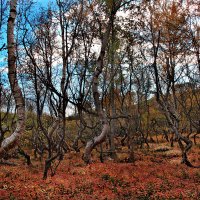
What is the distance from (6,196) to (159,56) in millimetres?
19607

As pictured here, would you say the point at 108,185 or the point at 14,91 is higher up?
the point at 14,91

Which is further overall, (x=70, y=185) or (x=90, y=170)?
(x=90, y=170)

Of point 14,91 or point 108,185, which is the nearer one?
point 14,91

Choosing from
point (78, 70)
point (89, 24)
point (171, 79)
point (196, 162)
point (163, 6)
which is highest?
point (163, 6)

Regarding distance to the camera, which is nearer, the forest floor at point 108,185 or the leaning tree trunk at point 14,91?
the leaning tree trunk at point 14,91

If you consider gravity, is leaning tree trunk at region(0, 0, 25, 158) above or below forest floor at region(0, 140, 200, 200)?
above

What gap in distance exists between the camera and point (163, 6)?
2256 cm

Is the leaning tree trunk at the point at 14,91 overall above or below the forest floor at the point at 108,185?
above

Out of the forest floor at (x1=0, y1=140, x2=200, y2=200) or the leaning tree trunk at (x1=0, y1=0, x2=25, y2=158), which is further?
the forest floor at (x1=0, y1=140, x2=200, y2=200)

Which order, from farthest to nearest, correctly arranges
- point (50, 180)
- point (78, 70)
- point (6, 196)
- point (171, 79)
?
1. point (78, 70)
2. point (171, 79)
3. point (50, 180)
4. point (6, 196)

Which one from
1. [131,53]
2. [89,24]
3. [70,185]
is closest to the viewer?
[70,185]

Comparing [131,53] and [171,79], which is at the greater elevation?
[131,53]

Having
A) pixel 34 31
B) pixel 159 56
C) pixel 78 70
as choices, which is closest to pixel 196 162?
pixel 159 56

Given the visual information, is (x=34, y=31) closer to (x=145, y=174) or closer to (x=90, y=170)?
(x=90, y=170)
